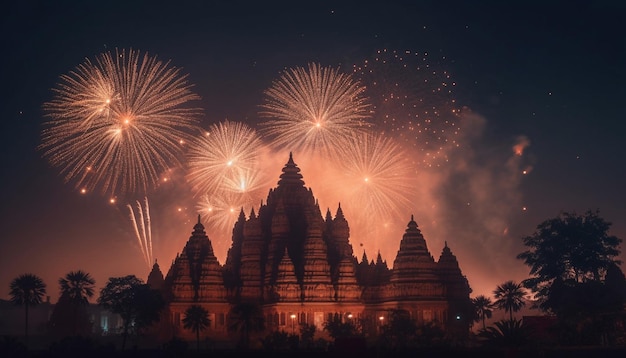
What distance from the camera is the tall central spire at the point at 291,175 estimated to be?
134m

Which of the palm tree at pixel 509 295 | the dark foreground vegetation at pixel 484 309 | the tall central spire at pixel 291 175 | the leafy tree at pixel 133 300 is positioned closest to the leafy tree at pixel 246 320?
the dark foreground vegetation at pixel 484 309

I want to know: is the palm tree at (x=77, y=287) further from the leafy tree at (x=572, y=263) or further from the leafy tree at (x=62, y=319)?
the leafy tree at (x=572, y=263)

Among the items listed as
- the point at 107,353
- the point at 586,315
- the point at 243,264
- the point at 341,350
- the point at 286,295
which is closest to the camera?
the point at 341,350

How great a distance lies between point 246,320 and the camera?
349ft

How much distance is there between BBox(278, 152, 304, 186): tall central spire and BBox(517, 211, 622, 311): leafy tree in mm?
34752

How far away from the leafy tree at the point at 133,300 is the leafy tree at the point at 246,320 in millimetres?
9220

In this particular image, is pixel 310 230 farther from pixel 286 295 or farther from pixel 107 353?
pixel 107 353

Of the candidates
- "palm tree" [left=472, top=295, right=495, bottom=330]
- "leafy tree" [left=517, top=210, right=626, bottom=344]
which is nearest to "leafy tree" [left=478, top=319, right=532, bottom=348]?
"leafy tree" [left=517, top=210, right=626, bottom=344]

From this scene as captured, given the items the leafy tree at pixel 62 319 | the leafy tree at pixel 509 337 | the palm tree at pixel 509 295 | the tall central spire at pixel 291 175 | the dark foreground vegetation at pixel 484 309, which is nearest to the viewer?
the leafy tree at pixel 509 337

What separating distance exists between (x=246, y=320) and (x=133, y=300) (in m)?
14.8

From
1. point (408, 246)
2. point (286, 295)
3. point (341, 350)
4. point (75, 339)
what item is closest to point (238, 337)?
point (286, 295)

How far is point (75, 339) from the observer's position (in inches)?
3174

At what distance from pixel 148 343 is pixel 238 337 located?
456 inches

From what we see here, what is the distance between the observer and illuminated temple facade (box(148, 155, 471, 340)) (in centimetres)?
11625
